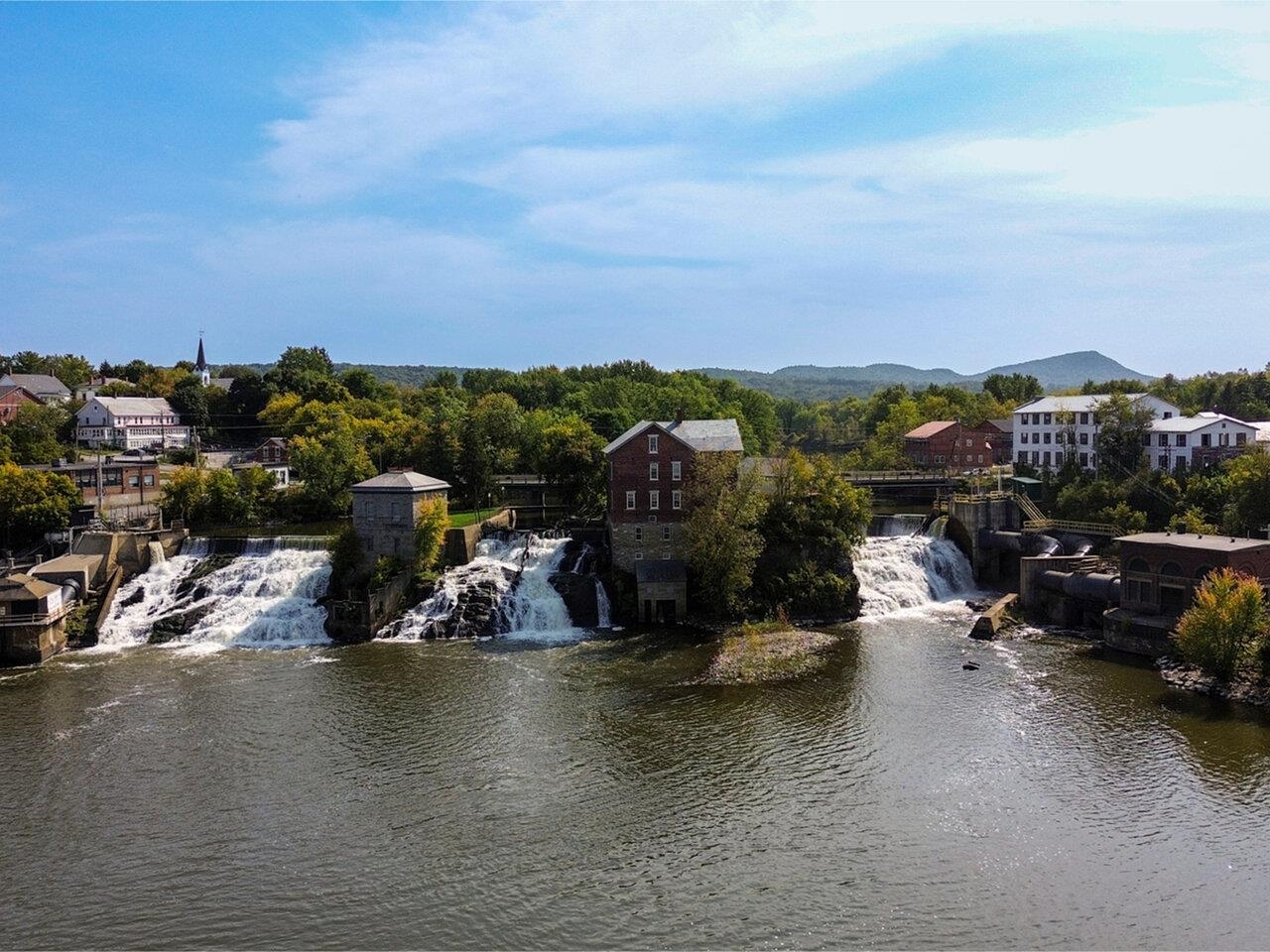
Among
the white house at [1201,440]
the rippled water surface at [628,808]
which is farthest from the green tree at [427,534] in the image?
the white house at [1201,440]

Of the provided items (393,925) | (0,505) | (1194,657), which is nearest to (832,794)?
(393,925)

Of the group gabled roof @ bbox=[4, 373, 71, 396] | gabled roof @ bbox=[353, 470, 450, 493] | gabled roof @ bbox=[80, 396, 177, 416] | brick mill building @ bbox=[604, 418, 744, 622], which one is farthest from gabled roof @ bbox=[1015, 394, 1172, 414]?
gabled roof @ bbox=[4, 373, 71, 396]

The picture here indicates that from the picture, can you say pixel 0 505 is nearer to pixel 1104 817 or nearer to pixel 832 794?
pixel 832 794

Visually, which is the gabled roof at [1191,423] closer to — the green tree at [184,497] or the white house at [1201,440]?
the white house at [1201,440]

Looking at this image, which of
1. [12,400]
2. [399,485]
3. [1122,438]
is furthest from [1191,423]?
[12,400]

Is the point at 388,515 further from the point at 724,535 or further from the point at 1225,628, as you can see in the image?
the point at 1225,628
